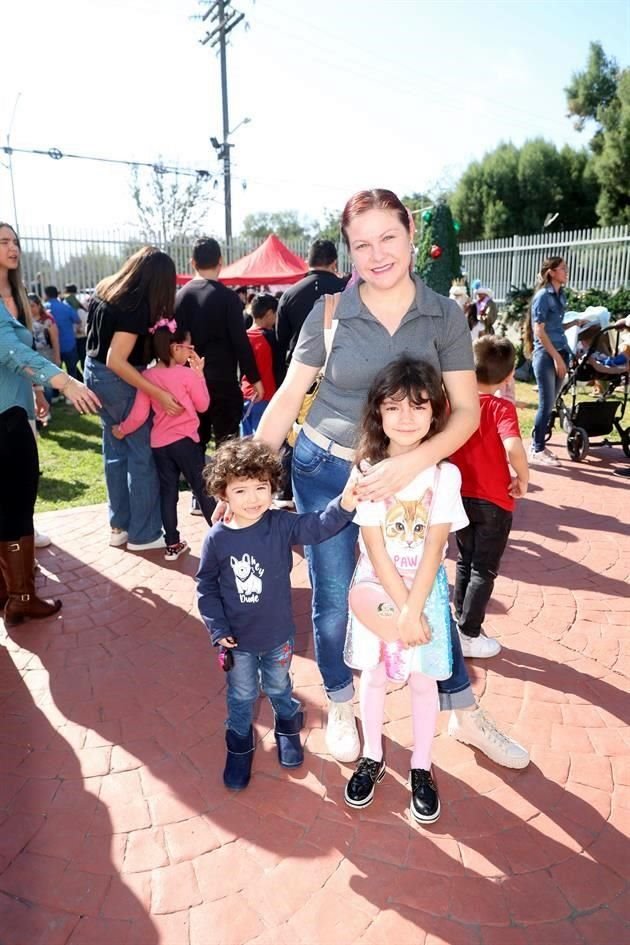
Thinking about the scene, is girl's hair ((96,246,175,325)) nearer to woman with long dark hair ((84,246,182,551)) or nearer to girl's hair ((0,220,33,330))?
woman with long dark hair ((84,246,182,551))

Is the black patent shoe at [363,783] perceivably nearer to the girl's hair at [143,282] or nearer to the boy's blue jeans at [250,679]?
the boy's blue jeans at [250,679]

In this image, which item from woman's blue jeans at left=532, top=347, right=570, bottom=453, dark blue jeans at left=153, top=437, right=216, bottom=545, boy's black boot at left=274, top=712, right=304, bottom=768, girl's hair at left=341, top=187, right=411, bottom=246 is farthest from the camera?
woman's blue jeans at left=532, top=347, right=570, bottom=453

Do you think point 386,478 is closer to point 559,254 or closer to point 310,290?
point 310,290

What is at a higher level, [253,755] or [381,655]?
[381,655]

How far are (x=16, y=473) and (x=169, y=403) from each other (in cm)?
108

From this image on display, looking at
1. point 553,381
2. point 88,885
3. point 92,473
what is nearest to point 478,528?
point 88,885

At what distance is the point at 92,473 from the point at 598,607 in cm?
537

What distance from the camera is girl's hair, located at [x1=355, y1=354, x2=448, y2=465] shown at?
6.77 ft

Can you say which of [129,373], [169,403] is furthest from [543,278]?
[129,373]

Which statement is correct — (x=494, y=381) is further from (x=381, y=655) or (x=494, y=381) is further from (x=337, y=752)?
(x=337, y=752)

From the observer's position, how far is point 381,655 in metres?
2.31

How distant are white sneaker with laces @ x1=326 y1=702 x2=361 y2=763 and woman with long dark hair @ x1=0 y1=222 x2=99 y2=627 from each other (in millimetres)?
1822

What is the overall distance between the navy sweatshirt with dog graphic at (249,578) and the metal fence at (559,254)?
14.2 meters

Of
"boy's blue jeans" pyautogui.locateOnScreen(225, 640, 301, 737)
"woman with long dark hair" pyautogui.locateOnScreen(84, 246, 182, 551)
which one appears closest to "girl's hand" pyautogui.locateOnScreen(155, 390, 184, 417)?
"woman with long dark hair" pyautogui.locateOnScreen(84, 246, 182, 551)
